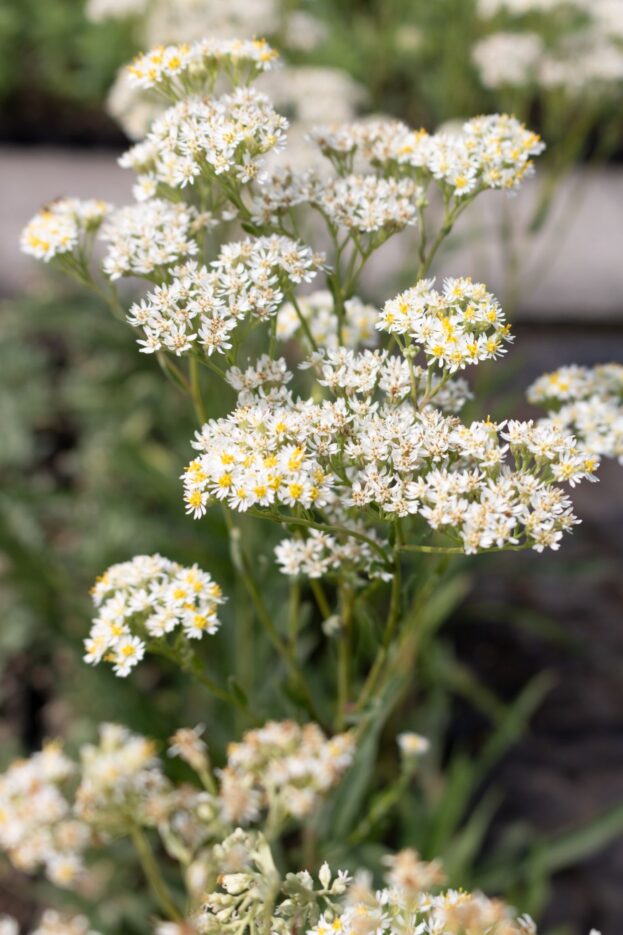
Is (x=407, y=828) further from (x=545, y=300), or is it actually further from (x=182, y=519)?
(x=545, y=300)

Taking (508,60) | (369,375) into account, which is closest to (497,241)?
(508,60)

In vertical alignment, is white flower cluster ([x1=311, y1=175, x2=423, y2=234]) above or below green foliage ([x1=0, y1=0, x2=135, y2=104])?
below

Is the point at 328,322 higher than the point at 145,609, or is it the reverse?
the point at 328,322

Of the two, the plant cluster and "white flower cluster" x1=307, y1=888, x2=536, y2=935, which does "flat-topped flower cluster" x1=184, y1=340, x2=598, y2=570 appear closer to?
the plant cluster

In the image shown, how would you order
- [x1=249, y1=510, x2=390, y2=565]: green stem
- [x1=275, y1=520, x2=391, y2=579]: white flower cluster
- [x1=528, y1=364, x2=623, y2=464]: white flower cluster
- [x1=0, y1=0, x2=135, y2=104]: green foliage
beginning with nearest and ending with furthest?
1. [x1=249, y1=510, x2=390, y2=565]: green stem
2. [x1=275, y1=520, x2=391, y2=579]: white flower cluster
3. [x1=528, y1=364, x2=623, y2=464]: white flower cluster
4. [x1=0, y1=0, x2=135, y2=104]: green foliage

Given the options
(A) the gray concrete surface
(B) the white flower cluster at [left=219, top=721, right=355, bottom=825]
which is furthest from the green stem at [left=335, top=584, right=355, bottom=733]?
(A) the gray concrete surface

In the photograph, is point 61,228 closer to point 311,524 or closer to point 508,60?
point 311,524
